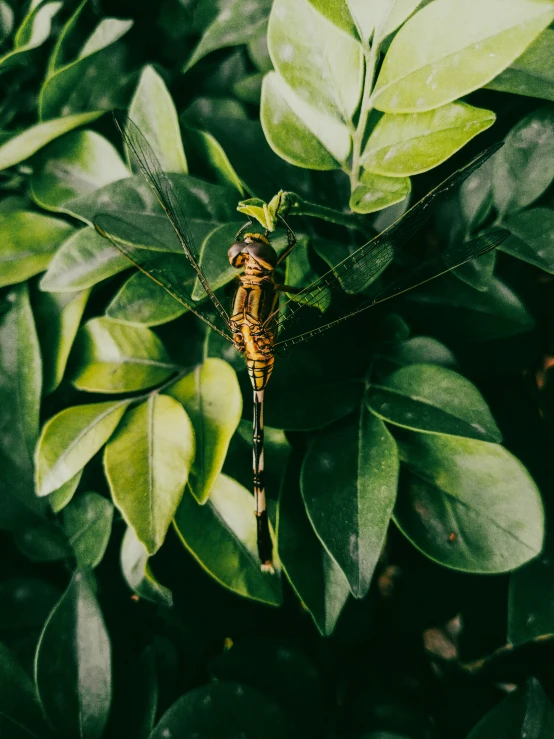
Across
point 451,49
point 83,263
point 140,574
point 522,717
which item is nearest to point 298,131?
point 451,49

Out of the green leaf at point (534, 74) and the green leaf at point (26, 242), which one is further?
the green leaf at point (26, 242)

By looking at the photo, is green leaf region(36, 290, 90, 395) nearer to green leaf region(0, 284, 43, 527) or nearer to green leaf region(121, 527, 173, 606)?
green leaf region(0, 284, 43, 527)

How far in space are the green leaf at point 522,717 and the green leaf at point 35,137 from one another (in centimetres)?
85

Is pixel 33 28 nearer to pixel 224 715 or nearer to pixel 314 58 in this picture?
pixel 314 58

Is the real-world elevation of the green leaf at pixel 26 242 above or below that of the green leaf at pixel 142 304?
above

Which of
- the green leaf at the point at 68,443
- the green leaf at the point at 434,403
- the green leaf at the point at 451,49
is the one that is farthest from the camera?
the green leaf at the point at 68,443


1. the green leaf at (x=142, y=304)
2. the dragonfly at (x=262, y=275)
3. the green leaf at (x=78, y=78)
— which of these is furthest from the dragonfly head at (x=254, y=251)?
the green leaf at (x=78, y=78)

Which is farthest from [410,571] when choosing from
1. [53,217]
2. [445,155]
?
[53,217]

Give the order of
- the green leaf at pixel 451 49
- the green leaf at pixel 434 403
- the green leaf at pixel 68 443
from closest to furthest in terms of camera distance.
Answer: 1. the green leaf at pixel 451 49
2. the green leaf at pixel 434 403
3. the green leaf at pixel 68 443

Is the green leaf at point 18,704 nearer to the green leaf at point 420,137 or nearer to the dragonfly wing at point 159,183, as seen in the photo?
the dragonfly wing at point 159,183

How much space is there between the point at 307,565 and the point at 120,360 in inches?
13.2

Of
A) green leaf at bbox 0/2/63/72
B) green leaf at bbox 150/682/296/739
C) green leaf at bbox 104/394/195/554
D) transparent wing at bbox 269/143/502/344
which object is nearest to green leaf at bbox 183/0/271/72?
green leaf at bbox 0/2/63/72

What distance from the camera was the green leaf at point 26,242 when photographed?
0.74 meters

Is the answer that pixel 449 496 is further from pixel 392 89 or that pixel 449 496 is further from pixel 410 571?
pixel 392 89
